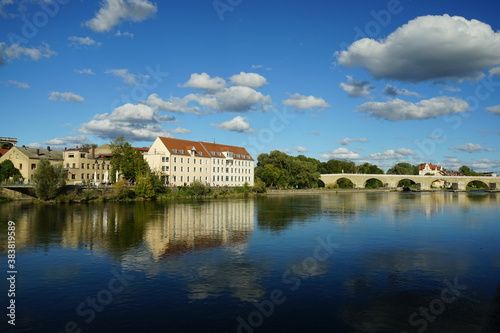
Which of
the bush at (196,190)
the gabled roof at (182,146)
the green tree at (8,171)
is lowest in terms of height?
the bush at (196,190)

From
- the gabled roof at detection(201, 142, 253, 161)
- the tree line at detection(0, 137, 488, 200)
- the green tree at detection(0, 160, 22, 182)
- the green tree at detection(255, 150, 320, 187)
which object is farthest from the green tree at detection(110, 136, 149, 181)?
the green tree at detection(255, 150, 320, 187)

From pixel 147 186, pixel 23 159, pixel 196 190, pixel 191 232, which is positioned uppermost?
pixel 23 159

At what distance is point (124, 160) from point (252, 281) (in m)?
69.9

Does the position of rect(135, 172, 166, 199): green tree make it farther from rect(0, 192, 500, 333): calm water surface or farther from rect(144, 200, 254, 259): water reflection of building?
rect(0, 192, 500, 333): calm water surface

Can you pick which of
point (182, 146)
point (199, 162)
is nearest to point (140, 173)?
point (182, 146)

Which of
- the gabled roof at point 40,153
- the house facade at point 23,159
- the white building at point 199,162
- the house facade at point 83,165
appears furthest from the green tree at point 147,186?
the gabled roof at point 40,153

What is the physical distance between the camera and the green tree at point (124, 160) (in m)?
81.8

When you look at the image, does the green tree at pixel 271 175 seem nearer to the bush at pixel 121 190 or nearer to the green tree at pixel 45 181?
the bush at pixel 121 190

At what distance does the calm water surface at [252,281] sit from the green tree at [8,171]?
49.1 m

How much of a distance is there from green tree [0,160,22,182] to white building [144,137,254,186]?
2797 cm

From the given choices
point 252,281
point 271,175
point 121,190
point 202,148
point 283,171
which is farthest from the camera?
point 283,171

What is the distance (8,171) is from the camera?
7575 centimetres

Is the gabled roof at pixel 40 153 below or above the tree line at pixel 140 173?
above

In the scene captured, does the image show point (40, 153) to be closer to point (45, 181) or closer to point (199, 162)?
point (45, 181)
